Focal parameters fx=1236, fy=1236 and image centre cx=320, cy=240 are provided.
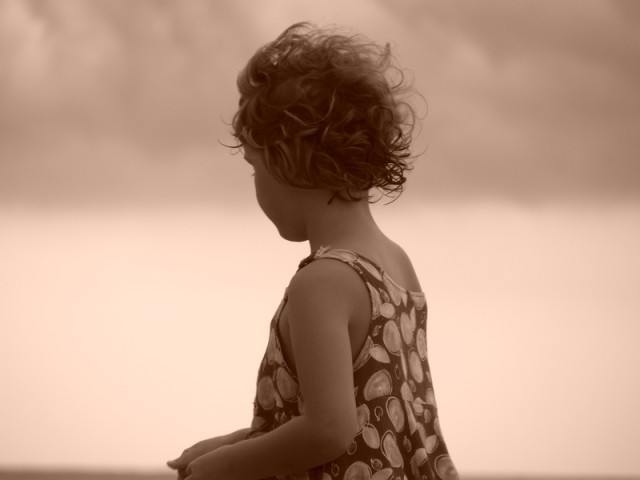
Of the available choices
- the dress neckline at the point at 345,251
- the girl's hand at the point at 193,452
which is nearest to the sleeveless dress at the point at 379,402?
the dress neckline at the point at 345,251

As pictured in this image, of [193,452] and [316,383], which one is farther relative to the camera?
[193,452]

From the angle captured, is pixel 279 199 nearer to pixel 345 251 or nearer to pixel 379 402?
pixel 345 251

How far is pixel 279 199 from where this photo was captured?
2.15 meters

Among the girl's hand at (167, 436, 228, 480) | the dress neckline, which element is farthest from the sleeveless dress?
the girl's hand at (167, 436, 228, 480)

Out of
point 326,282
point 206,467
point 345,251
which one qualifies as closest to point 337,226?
point 345,251

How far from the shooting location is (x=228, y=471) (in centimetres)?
200

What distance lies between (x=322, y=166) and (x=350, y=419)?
443 millimetres

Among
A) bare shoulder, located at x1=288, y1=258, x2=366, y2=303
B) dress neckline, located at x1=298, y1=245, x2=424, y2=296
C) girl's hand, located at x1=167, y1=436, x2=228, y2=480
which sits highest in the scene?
dress neckline, located at x1=298, y1=245, x2=424, y2=296

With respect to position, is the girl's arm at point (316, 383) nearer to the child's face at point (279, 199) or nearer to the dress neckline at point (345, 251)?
the dress neckline at point (345, 251)

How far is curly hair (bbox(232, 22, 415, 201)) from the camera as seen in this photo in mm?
2094

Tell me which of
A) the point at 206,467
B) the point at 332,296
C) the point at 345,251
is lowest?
the point at 206,467

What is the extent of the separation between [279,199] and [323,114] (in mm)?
169

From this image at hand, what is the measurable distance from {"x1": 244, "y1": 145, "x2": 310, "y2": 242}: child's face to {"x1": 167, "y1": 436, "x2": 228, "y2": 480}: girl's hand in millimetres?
389

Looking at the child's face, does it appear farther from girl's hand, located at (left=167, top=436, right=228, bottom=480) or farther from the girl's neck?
girl's hand, located at (left=167, top=436, right=228, bottom=480)
